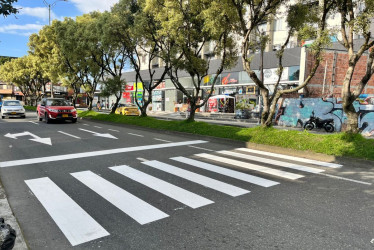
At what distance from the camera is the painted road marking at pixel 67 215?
3758 millimetres

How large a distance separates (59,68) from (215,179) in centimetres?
2654

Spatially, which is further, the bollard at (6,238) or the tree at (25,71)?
the tree at (25,71)

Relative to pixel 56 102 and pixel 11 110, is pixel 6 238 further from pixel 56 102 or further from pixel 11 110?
pixel 11 110

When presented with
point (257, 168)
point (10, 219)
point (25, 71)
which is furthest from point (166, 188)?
point (25, 71)

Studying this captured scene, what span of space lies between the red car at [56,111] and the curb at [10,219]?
604 inches

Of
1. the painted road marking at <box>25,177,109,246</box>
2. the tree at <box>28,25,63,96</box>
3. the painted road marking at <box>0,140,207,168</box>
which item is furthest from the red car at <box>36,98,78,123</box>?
the painted road marking at <box>25,177,109,246</box>

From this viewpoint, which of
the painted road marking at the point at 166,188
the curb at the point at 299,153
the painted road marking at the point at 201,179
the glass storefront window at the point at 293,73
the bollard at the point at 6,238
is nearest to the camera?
the bollard at the point at 6,238

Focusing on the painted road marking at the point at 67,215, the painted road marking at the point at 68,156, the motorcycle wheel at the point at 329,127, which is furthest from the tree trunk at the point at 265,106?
the painted road marking at the point at 67,215

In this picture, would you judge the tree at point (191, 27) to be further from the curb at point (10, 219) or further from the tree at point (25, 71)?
the tree at point (25, 71)

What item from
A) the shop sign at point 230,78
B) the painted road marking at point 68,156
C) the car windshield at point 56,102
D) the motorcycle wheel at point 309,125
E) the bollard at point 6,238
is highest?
the shop sign at point 230,78

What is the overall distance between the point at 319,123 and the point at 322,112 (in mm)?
779

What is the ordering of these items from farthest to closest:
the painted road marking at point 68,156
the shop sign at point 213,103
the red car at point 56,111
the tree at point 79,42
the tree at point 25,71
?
the tree at point 25,71 → the shop sign at point 213,103 → the tree at point 79,42 → the red car at point 56,111 → the painted road marking at point 68,156

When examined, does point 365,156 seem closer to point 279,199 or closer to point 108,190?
point 279,199

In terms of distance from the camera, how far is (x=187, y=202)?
4.92m
